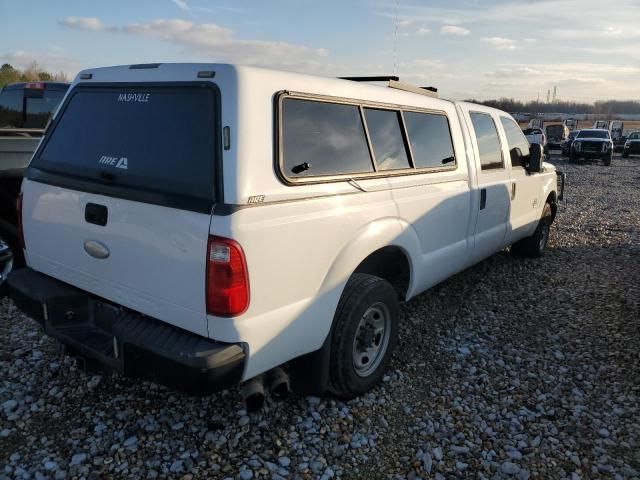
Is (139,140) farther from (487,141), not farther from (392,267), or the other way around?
(487,141)

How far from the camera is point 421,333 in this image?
172 inches

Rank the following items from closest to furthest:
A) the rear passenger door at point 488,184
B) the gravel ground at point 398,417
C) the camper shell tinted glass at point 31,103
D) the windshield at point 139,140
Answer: the windshield at point 139,140 → the gravel ground at point 398,417 → the rear passenger door at point 488,184 → the camper shell tinted glass at point 31,103

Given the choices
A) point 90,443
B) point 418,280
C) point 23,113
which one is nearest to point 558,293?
point 418,280

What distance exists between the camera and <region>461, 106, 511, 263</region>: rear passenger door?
4.50m

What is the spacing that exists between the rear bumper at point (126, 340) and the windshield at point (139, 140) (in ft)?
2.23

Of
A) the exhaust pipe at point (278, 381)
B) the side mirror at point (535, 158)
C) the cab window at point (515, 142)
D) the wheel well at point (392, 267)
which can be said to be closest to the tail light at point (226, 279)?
the exhaust pipe at point (278, 381)

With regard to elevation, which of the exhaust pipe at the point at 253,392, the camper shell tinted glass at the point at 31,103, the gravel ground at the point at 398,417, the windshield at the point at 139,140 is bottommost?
the gravel ground at the point at 398,417

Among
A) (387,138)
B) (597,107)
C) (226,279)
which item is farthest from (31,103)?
(597,107)

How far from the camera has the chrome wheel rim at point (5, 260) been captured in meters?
4.55

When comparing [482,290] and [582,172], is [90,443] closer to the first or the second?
[482,290]

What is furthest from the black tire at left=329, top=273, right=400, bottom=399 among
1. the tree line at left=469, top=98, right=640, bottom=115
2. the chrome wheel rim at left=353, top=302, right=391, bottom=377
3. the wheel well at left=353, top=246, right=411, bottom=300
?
the tree line at left=469, top=98, right=640, bottom=115

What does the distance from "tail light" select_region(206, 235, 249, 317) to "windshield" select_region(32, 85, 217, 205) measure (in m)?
0.26

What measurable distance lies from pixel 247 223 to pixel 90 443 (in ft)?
5.26

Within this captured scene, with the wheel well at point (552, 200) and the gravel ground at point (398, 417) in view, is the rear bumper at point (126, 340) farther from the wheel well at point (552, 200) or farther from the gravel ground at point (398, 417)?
the wheel well at point (552, 200)
